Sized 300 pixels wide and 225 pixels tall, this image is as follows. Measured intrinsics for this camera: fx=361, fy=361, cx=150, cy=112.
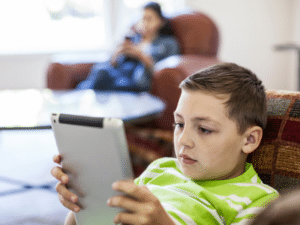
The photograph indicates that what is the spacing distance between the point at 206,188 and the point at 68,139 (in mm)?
326

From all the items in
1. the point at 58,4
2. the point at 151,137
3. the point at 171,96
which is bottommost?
the point at 151,137

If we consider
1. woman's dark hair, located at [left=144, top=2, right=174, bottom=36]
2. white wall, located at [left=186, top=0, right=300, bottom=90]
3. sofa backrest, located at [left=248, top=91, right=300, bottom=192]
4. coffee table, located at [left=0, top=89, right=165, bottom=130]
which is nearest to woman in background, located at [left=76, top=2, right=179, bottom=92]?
woman's dark hair, located at [left=144, top=2, right=174, bottom=36]

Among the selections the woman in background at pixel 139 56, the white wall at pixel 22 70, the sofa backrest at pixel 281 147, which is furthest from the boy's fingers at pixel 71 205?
the white wall at pixel 22 70

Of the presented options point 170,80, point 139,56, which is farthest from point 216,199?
point 139,56

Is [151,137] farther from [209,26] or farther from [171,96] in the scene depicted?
[209,26]

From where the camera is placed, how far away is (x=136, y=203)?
1.76 ft

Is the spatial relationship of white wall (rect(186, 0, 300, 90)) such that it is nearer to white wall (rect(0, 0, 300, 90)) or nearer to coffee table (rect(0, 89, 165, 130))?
white wall (rect(0, 0, 300, 90))

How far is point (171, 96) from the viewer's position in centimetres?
205

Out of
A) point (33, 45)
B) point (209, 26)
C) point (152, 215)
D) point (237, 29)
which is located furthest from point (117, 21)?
point (152, 215)

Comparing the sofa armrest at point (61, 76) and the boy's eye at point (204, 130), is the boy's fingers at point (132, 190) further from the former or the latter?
the sofa armrest at point (61, 76)

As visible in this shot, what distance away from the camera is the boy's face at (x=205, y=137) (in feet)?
2.54

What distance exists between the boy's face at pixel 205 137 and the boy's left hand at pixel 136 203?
0.25m

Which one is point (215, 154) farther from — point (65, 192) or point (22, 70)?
point (22, 70)

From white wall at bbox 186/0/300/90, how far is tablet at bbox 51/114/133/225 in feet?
14.4
